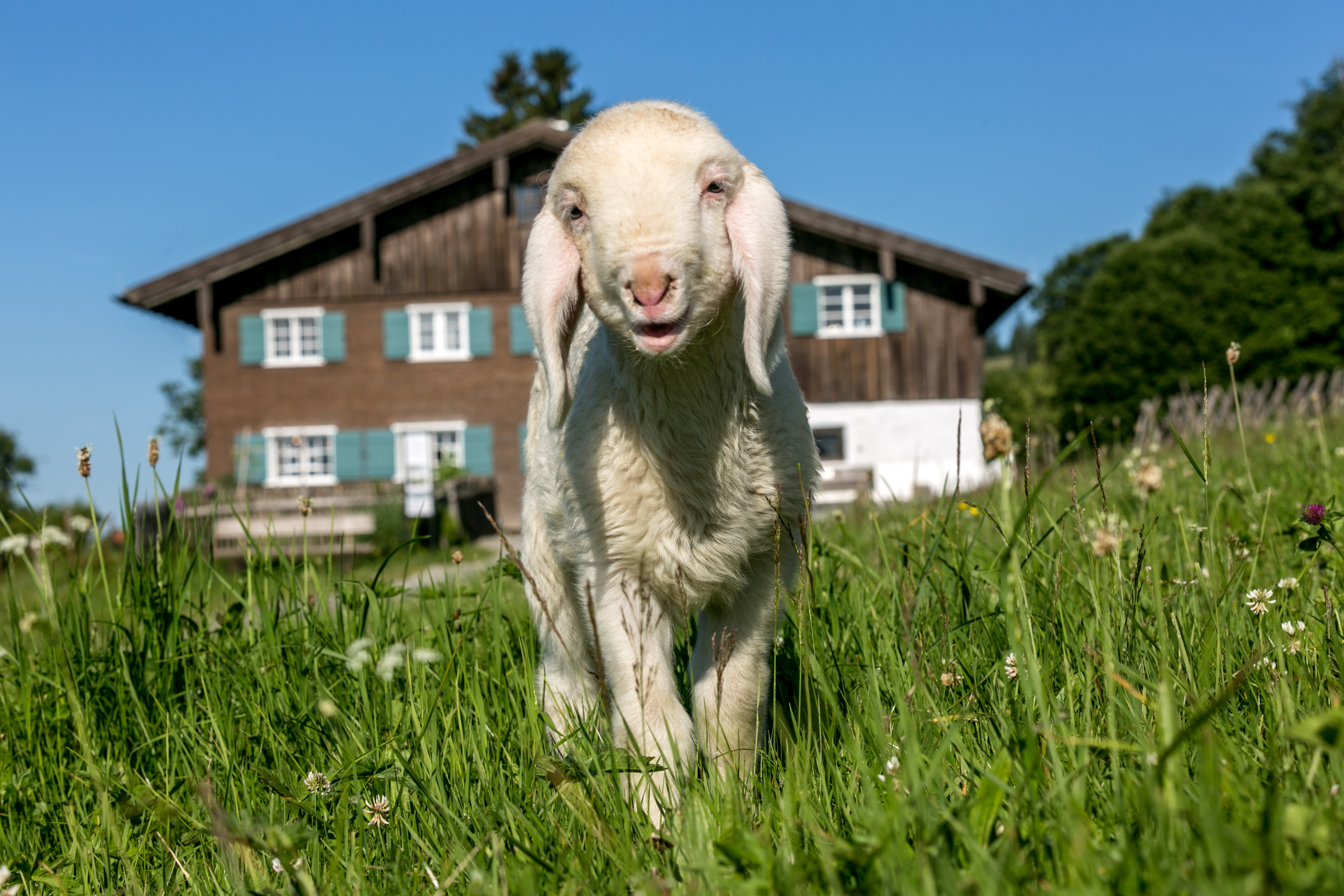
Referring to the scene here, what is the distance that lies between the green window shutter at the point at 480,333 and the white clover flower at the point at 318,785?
68.7 feet

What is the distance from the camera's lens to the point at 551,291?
2.27 metres

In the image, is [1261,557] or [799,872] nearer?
[799,872]

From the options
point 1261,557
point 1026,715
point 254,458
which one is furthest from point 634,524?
point 254,458

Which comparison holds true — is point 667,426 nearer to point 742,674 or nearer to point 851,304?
point 742,674

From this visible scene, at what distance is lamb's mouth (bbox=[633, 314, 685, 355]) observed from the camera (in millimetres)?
2031

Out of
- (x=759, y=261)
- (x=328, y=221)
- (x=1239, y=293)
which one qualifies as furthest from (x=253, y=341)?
(x=1239, y=293)

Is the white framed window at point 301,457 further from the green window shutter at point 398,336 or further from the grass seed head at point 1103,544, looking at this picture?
the grass seed head at point 1103,544

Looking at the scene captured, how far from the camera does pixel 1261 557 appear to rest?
3.18 m

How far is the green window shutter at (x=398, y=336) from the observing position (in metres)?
22.6

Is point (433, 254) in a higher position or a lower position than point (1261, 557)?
higher

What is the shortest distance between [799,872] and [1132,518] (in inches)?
140

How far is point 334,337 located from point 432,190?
4.09 metres

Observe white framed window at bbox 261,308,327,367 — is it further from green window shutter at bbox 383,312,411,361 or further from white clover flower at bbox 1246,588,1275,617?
white clover flower at bbox 1246,588,1275,617

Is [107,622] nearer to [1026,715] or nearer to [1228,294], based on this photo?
[1026,715]
